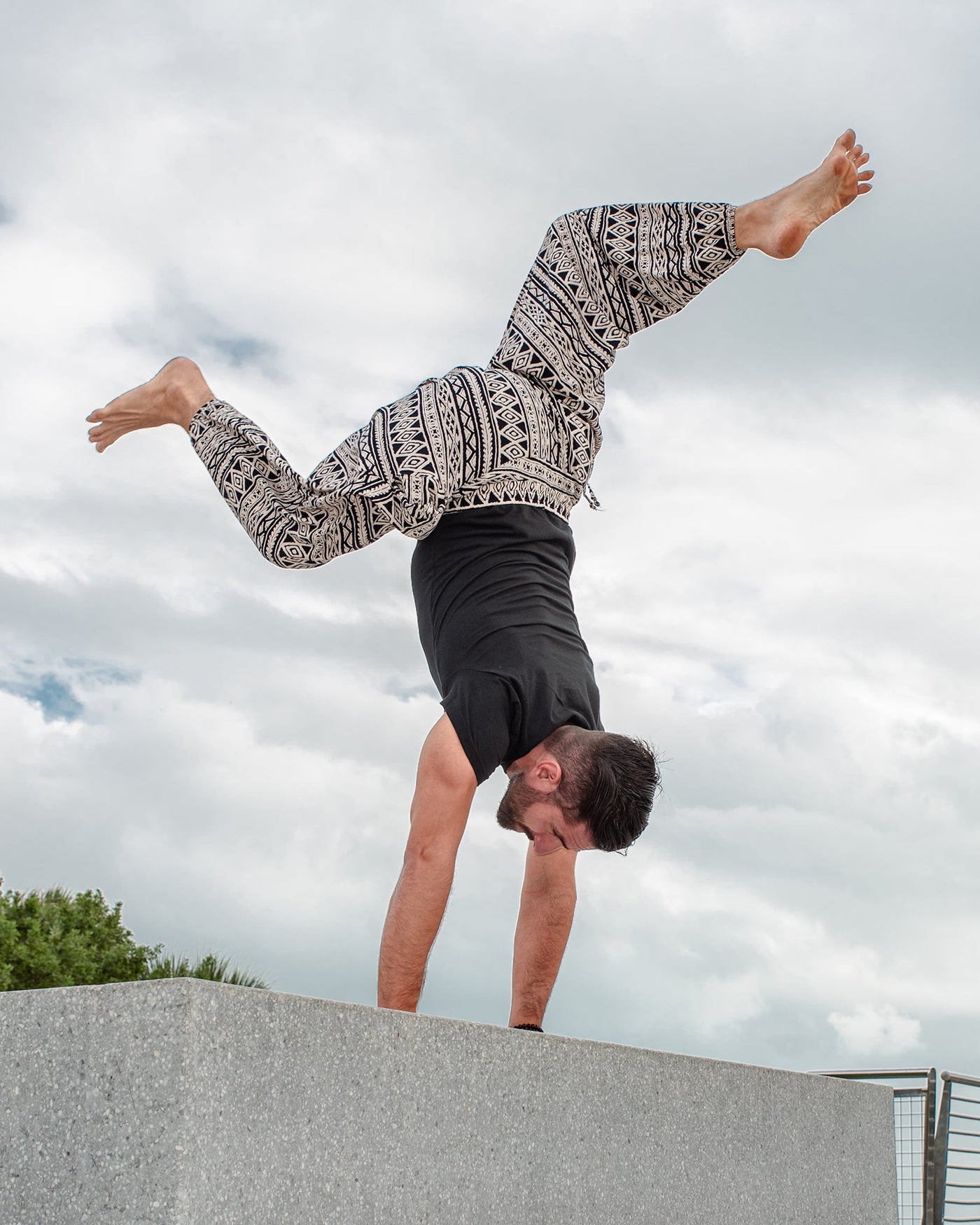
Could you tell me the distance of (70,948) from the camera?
9.26 meters

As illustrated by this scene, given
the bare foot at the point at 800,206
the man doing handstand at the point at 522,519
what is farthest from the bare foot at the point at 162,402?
the bare foot at the point at 800,206

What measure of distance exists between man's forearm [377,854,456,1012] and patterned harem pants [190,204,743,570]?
963mm

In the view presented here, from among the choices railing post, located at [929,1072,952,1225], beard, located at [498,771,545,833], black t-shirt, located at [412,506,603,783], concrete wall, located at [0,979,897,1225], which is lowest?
concrete wall, located at [0,979,897,1225]

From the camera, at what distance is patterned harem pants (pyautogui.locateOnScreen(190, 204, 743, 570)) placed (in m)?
3.28

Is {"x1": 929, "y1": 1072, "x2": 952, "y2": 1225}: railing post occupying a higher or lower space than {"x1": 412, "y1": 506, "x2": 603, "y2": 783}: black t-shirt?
lower

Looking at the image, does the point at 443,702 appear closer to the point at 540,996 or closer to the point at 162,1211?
the point at 540,996

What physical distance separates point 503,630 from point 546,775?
41 cm

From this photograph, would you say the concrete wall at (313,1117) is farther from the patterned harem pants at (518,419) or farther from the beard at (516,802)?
the patterned harem pants at (518,419)

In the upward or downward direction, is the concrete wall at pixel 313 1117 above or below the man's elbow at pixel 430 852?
below

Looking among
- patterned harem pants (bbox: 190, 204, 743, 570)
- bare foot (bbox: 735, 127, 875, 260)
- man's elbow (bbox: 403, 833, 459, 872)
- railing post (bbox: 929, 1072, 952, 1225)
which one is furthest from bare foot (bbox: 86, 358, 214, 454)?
railing post (bbox: 929, 1072, 952, 1225)

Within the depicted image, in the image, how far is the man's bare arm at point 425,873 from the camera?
294 cm

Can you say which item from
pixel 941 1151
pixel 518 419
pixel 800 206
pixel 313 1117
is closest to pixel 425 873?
pixel 313 1117

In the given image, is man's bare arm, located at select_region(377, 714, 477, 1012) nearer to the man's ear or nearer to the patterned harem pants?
the man's ear

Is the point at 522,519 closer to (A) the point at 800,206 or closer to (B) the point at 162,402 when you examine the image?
(A) the point at 800,206
